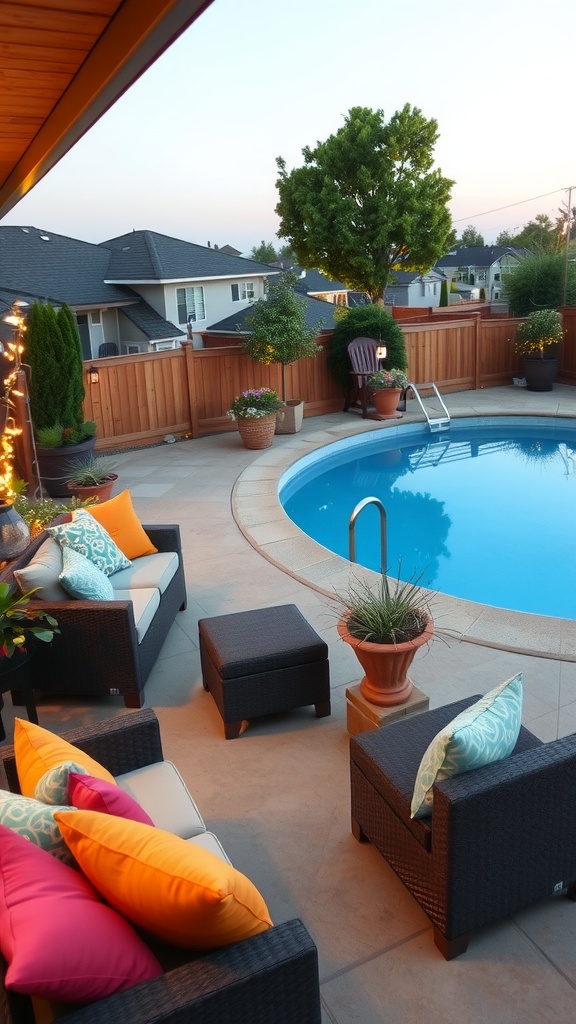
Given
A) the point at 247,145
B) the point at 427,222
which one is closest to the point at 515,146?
the point at 427,222

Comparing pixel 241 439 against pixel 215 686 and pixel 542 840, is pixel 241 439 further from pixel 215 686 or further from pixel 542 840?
pixel 542 840

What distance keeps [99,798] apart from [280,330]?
904 cm

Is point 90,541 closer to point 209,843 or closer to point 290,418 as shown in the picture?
point 209,843

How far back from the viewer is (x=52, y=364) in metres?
8.41

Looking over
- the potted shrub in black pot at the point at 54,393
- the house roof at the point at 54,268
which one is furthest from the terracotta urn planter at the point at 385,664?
the house roof at the point at 54,268

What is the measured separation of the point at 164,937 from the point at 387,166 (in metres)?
25.4

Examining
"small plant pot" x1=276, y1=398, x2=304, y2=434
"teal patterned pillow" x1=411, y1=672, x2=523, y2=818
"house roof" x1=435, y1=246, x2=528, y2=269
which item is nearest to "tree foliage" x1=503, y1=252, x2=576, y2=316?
"small plant pot" x1=276, y1=398, x2=304, y2=434

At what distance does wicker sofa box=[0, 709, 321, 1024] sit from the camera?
1659mm

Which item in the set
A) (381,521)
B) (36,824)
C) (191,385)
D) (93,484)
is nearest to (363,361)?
(191,385)

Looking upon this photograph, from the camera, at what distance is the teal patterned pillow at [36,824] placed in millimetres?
1957

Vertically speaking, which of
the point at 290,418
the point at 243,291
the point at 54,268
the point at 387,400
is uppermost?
the point at 54,268

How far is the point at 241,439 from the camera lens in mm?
10695

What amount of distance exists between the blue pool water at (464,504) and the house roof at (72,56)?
3.37m

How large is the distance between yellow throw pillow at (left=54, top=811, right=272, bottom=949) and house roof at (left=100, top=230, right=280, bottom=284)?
22.6 meters
